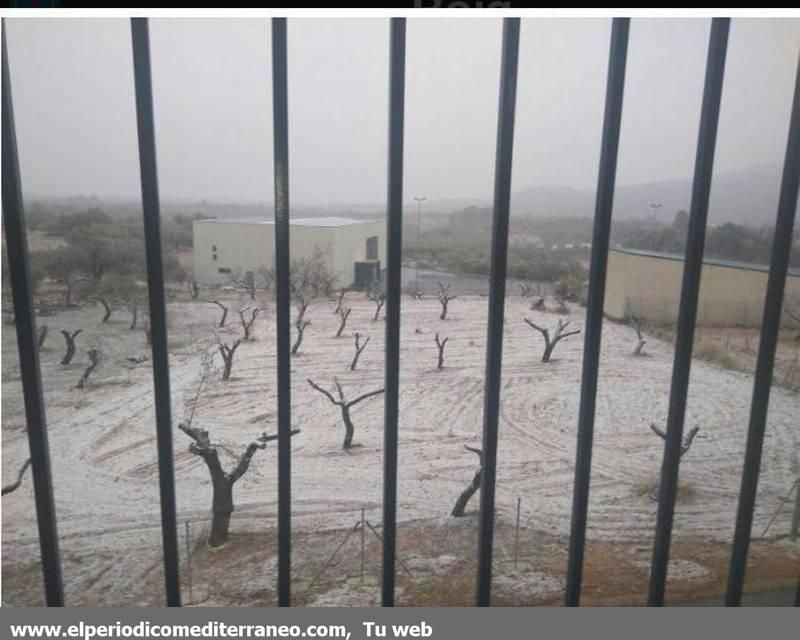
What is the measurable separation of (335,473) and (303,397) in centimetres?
52

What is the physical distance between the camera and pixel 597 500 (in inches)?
95.4

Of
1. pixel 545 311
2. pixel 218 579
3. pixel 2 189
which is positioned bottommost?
pixel 218 579


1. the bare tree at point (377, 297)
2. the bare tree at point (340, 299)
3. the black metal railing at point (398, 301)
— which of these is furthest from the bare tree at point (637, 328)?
the bare tree at point (340, 299)

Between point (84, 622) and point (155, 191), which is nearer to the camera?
point (155, 191)

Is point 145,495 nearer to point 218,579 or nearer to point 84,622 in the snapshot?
point 218,579

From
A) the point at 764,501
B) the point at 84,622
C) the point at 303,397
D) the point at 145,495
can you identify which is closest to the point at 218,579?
the point at 145,495

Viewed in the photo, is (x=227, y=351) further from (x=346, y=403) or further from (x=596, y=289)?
(x=596, y=289)

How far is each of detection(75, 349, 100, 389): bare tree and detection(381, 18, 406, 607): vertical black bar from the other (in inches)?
47.1

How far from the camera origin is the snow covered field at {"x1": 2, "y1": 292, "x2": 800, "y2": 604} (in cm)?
152

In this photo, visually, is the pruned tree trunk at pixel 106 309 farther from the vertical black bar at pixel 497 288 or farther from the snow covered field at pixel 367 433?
the vertical black bar at pixel 497 288

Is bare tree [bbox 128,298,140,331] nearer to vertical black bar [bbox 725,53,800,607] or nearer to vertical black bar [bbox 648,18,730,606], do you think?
vertical black bar [bbox 648,18,730,606]

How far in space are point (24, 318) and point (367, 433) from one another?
6.57ft

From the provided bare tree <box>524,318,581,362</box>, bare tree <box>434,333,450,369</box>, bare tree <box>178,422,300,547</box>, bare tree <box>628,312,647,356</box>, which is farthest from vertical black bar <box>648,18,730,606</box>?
bare tree <box>178,422,300,547</box>

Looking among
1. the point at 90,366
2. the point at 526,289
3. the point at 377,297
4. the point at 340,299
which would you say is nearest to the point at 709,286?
the point at 526,289
